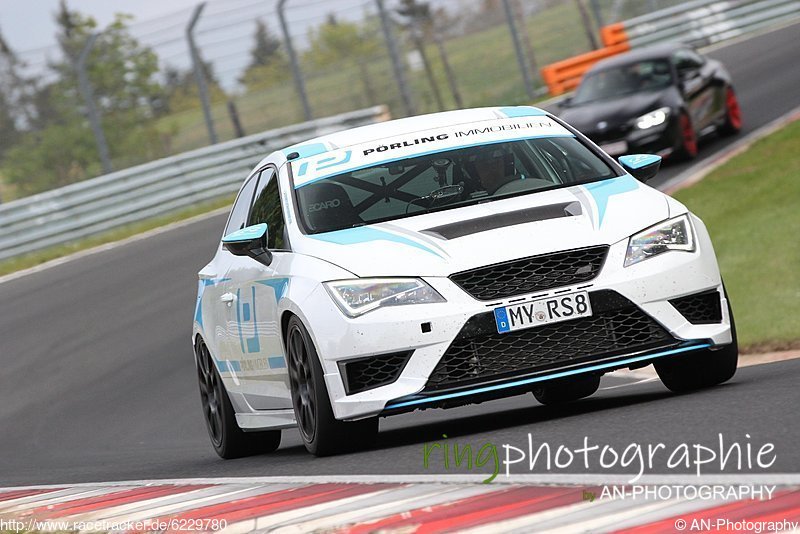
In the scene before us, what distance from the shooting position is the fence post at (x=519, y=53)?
32.8 metres

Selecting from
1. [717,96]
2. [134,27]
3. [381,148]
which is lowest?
[717,96]

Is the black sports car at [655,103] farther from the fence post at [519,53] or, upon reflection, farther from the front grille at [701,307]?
the front grille at [701,307]

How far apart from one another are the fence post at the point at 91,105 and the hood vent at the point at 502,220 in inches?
713

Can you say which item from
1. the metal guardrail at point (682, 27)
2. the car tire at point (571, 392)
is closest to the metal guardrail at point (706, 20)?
the metal guardrail at point (682, 27)

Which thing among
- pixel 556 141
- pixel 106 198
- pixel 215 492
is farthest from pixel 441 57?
pixel 215 492

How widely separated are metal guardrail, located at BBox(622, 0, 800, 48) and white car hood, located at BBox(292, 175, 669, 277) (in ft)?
93.4

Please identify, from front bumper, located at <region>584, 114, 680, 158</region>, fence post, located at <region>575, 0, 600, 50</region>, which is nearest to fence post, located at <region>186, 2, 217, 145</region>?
front bumper, located at <region>584, 114, 680, 158</region>

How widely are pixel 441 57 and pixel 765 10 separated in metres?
10.2

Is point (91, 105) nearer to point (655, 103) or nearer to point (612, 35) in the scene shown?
point (655, 103)

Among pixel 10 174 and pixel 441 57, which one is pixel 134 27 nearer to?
pixel 10 174

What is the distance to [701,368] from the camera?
7789 mm

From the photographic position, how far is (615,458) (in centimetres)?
560

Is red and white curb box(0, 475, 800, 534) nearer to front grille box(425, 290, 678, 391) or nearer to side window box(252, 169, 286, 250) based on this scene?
front grille box(425, 290, 678, 391)

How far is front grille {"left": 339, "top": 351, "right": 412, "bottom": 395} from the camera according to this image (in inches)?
276
